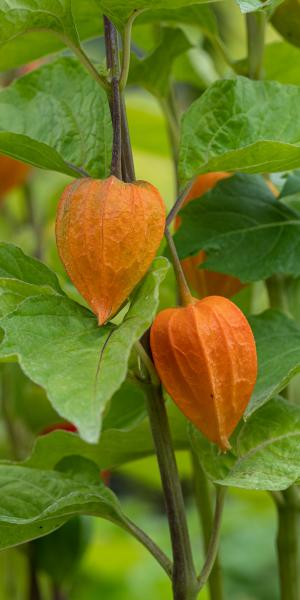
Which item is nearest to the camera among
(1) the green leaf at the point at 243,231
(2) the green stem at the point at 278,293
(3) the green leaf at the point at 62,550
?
(1) the green leaf at the point at 243,231

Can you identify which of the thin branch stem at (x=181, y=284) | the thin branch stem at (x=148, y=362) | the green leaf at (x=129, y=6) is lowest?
the thin branch stem at (x=148, y=362)

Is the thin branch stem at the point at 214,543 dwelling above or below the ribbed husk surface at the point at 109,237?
below

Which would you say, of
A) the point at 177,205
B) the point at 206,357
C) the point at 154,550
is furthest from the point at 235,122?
the point at 154,550

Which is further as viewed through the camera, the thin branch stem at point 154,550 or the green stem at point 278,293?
the green stem at point 278,293

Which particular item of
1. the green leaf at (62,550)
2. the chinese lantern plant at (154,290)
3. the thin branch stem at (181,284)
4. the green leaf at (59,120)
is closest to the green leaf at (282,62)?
the chinese lantern plant at (154,290)

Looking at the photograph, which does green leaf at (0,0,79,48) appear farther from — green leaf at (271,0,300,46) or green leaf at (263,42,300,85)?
green leaf at (263,42,300,85)

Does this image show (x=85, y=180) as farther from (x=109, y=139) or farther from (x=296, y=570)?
(x=296, y=570)

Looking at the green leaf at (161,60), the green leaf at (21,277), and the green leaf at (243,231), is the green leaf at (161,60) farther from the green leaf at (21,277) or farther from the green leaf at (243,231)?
the green leaf at (21,277)

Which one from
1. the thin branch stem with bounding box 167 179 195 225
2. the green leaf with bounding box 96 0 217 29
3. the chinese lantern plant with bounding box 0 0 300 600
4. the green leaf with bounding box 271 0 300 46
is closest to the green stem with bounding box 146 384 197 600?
the chinese lantern plant with bounding box 0 0 300 600
